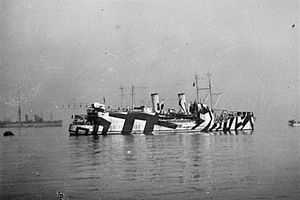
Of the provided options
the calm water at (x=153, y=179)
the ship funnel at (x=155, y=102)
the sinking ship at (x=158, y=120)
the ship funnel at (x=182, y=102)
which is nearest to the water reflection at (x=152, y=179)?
the calm water at (x=153, y=179)

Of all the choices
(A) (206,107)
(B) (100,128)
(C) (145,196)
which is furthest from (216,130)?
(C) (145,196)

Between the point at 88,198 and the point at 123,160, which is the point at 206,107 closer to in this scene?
the point at 123,160

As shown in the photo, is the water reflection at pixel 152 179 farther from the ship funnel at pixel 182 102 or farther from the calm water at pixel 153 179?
the ship funnel at pixel 182 102

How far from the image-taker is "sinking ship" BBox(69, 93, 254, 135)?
5178 centimetres

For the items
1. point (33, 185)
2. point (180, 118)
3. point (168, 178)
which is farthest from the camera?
point (180, 118)

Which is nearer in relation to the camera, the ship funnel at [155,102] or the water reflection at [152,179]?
the water reflection at [152,179]

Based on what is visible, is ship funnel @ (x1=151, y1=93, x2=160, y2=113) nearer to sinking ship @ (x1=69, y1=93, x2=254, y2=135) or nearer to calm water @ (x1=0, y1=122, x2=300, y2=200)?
sinking ship @ (x1=69, y1=93, x2=254, y2=135)

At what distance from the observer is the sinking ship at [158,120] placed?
5178 cm

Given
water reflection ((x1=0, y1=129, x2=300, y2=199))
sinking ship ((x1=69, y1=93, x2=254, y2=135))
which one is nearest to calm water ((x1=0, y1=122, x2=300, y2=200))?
water reflection ((x1=0, y1=129, x2=300, y2=199))

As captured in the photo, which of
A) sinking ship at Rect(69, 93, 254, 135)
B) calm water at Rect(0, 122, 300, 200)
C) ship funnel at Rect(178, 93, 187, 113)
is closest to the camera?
calm water at Rect(0, 122, 300, 200)

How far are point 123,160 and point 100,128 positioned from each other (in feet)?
104

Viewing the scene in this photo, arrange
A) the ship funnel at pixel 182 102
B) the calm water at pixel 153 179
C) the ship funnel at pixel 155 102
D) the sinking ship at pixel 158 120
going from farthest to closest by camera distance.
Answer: the ship funnel at pixel 182 102 → the ship funnel at pixel 155 102 → the sinking ship at pixel 158 120 → the calm water at pixel 153 179

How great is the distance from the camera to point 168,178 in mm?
14016

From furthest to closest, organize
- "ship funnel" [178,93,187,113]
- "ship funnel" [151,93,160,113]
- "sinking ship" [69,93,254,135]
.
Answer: "ship funnel" [178,93,187,113] → "ship funnel" [151,93,160,113] → "sinking ship" [69,93,254,135]
